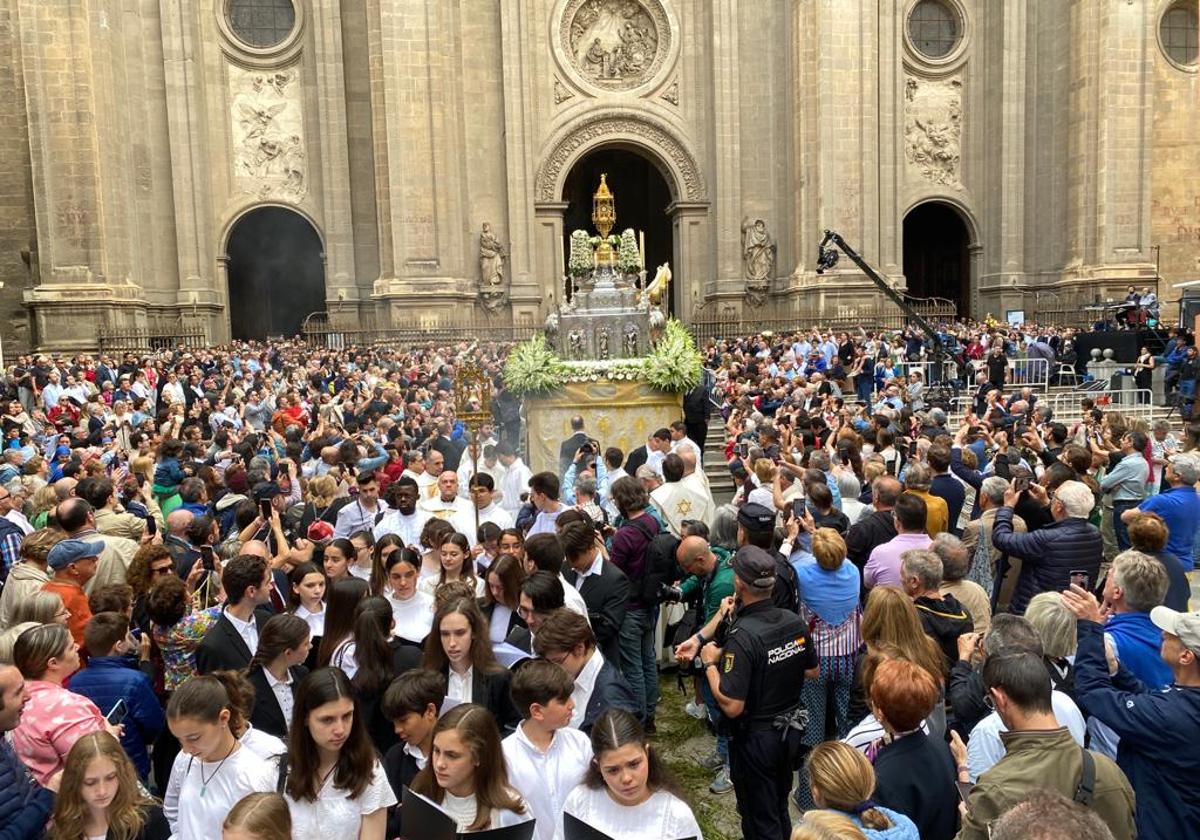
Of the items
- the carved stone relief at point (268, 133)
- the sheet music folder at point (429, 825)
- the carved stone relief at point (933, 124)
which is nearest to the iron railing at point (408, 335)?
the carved stone relief at point (268, 133)

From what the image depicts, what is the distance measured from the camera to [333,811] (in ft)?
12.8

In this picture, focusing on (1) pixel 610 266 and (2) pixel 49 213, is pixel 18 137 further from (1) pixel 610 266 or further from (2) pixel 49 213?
(1) pixel 610 266

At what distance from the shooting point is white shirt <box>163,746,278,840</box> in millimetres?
3998

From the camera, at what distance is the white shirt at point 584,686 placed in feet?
16.0

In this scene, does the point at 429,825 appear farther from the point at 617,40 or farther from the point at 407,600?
the point at 617,40

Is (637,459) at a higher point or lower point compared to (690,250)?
lower

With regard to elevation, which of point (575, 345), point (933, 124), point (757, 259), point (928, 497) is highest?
point (933, 124)

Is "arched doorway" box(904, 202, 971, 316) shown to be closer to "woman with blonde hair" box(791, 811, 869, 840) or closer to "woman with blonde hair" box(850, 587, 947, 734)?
"woman with blonde hair" box(850, 587, 947, 734)

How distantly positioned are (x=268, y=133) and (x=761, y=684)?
29377 mm

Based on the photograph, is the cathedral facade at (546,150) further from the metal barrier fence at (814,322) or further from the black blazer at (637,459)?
the black blazer at (637,459)

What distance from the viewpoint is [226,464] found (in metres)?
10.8

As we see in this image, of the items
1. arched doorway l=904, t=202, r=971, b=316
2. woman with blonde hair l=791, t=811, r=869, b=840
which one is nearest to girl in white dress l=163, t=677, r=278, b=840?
woman with blonde hair l=791, t=811, r=869, b=840

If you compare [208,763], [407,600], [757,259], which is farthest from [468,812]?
[757,259]

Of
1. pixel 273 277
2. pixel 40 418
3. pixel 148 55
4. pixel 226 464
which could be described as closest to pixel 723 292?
pixel 273 277
